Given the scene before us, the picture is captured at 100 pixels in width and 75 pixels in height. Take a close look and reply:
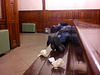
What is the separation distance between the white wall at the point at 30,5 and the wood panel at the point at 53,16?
270 mm

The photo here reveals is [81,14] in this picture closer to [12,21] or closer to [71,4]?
[71,4]

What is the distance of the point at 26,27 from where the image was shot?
7961mm

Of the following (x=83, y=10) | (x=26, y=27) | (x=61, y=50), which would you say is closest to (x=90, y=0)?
(x=83, y=10)

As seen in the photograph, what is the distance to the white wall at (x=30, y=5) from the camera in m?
7.80

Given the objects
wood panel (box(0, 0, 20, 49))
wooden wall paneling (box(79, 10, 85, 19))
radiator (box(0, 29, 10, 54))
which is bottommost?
radiator (box(0, 29, 10, 54))

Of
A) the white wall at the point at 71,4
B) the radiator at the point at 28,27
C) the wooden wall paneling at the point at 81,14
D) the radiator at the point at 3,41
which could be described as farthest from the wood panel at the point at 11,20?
the wooden wall paneling at the point at 81,14

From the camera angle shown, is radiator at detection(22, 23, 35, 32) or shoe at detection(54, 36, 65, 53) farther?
radiator at detection(22, 23, 35, 32)

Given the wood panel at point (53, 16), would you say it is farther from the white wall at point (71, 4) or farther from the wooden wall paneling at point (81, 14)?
the white wall at point (71, 4)

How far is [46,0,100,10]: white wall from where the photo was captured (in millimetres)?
7264

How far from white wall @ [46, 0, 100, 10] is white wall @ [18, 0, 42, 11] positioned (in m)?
0.61

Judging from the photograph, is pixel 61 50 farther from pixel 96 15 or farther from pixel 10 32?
pixel 96 15

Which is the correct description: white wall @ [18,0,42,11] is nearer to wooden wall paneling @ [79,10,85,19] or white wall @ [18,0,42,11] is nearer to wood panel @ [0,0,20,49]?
wooden wall paneling @ [79,10,85,19]

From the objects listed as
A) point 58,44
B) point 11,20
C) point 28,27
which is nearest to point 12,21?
point 11,20

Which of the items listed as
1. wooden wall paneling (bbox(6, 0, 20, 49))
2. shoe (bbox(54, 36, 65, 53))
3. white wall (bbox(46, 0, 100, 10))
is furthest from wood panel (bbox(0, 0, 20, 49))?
white wall (bbox(46, 0, 100, 10))
